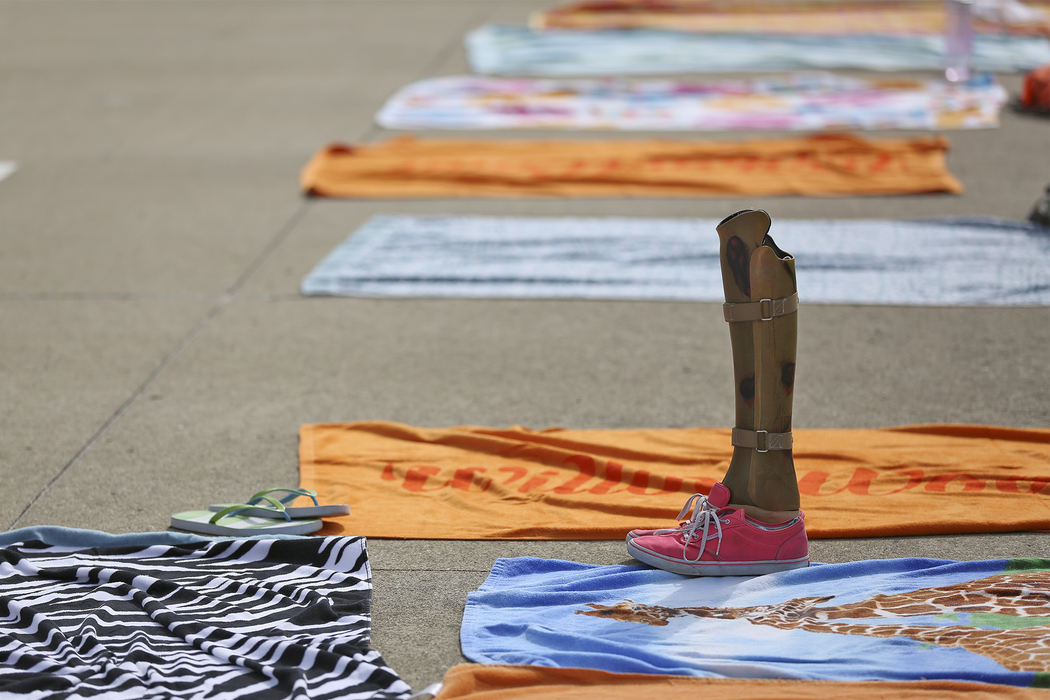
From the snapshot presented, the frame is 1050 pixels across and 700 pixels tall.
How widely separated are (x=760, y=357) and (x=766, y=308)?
114mm

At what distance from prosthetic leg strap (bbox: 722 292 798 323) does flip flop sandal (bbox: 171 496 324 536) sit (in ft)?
3.99

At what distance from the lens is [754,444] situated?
8.66 ft

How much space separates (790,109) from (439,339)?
4.22m

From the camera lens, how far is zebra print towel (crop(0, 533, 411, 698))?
7.56ft

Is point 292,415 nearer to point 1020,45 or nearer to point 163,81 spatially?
point 163,81

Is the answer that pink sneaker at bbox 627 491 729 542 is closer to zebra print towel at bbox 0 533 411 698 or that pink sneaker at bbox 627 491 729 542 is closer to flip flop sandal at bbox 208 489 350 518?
zebra print towel at bbox 0 533 411 698

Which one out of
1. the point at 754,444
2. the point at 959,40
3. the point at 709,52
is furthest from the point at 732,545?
the point at 709,52

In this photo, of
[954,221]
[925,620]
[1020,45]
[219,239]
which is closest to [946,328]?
[954,221]

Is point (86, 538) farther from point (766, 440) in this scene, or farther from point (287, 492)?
point (766, 440)

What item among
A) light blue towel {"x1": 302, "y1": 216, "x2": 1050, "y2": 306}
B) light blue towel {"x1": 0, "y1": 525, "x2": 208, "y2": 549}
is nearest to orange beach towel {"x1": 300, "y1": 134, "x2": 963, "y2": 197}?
light blue towel {"x1": 302, "y1": 216, "x2": 1050, "y2": 306}

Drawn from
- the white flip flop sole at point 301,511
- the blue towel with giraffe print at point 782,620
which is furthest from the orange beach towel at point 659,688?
the white flip flop sole at point 301,511

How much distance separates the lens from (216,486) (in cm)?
333

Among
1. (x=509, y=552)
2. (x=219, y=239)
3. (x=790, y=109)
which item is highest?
(x=790, y=109)

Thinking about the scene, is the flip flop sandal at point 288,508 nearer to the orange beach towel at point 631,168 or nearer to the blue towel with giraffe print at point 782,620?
the blue towel with giraffe print at point 782,620
